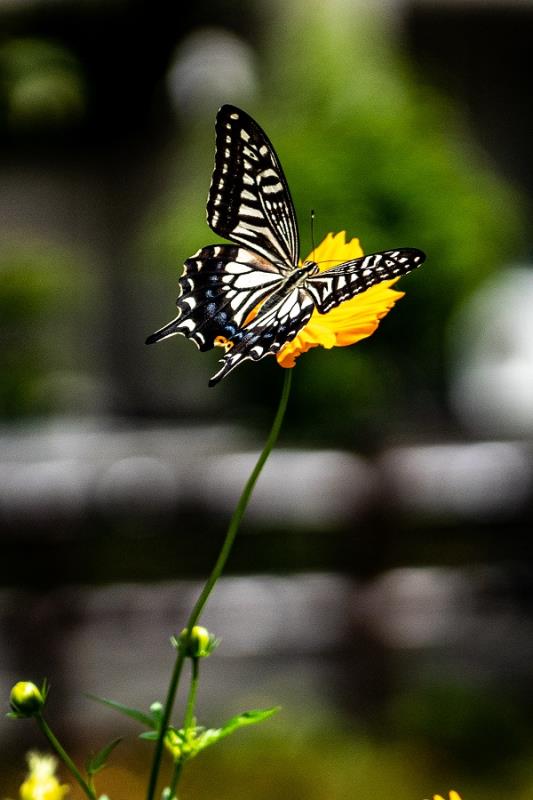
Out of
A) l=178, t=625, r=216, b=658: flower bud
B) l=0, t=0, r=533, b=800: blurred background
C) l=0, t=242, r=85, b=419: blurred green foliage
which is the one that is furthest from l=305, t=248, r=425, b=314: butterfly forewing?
l=0, t=242, r=85, b=419: blurred green foliage

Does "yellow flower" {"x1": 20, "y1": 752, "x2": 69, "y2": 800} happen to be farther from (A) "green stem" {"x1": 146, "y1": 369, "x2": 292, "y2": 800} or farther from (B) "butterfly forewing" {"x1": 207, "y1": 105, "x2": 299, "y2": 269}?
(B) "butterfly forewing" {"x1": 207, "y1": 105, "x2": 299, "y2": 269}

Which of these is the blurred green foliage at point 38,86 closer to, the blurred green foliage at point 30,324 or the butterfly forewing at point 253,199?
the blurred green foliage at point 30,324

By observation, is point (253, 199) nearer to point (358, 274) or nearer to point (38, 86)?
point (358, 274)

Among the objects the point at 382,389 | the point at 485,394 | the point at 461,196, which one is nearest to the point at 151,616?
the point at 382,389

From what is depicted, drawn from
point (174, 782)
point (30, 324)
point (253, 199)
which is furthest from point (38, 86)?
point (174, 782)

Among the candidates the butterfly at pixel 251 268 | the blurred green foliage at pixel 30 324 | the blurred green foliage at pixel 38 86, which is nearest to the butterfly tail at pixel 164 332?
the butterfly at pixel 251 268

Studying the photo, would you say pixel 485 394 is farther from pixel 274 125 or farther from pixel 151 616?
pixel 151 616
